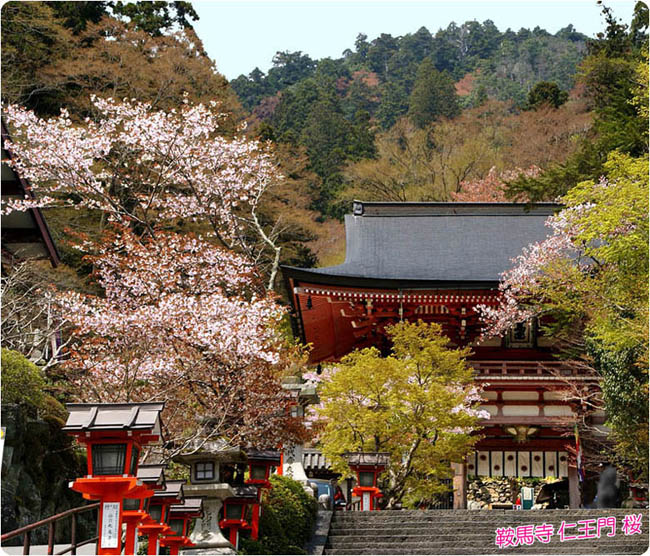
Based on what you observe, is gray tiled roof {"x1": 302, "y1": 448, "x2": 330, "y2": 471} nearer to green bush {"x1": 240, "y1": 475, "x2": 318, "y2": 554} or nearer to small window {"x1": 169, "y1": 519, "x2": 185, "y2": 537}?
green bush {"x1": 240, "y1": 475, "x2": 318, "y2": 554}

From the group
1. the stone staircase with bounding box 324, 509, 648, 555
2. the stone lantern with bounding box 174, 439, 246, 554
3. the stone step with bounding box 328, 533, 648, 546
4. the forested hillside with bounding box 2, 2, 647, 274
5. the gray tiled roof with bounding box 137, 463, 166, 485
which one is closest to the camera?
the gray tiled roof with bounding box 137, 463, 166, 485

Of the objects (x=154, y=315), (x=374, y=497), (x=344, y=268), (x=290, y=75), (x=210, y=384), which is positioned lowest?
(x=374, y=497)

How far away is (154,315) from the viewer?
1250 cm

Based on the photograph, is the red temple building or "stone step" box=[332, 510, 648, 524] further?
the red temple building

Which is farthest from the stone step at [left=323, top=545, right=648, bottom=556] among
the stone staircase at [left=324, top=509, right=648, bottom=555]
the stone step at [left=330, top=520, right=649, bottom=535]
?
the stone step at [left=330, top=520, right=649, bottom=535]

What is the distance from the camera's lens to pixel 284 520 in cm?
1238

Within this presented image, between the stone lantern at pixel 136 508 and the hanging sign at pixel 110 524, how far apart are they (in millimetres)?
967

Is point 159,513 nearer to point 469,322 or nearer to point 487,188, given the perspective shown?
point 469,322

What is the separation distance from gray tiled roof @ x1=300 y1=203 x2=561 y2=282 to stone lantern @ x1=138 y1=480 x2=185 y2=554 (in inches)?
393

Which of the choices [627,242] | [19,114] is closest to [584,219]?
[627,242]

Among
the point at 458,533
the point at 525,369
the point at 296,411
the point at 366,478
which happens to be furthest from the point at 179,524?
the point at 525,369

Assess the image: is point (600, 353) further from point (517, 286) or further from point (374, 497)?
point (374, 497)

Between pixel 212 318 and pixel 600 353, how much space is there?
22.9 ft

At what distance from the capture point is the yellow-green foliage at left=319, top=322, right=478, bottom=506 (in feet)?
48.4
